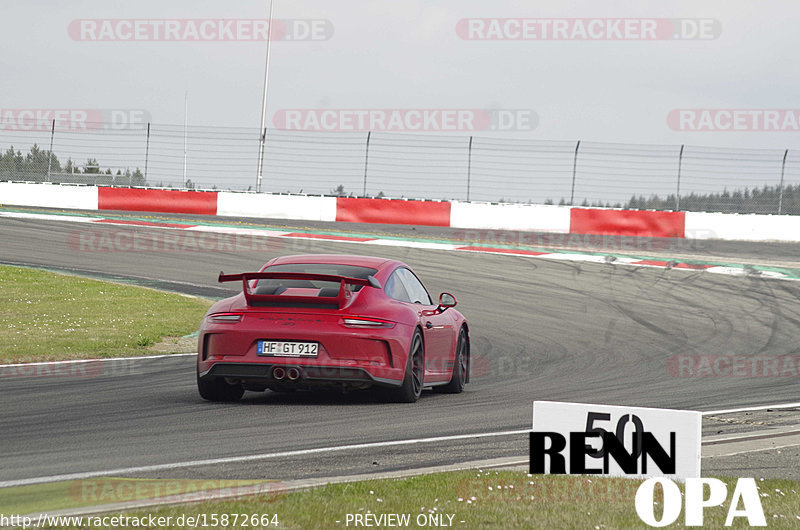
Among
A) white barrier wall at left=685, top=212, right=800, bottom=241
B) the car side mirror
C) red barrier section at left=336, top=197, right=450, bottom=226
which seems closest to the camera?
the car side mirror

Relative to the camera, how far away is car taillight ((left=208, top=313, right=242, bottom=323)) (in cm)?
889

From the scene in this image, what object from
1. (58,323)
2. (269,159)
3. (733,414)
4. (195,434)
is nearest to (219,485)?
(195,434)

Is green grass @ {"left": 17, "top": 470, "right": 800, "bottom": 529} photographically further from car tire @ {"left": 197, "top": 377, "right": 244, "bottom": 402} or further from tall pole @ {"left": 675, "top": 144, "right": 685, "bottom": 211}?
tall pole @ {"left": 675, "top": 144, "right": 685, "bottom": 211}

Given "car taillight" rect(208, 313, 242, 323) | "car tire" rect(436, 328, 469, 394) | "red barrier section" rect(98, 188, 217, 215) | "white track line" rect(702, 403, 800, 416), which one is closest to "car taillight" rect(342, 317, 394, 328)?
"car taillight" rect(208, 313, 242, 323)

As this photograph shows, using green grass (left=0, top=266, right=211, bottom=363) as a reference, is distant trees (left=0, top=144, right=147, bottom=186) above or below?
above

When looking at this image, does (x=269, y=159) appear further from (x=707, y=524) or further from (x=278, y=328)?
(x=707, y=524)

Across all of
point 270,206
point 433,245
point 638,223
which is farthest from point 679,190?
point 270,206

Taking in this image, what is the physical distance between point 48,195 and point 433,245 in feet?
35.6

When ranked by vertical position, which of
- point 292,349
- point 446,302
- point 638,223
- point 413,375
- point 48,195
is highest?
point 638,223

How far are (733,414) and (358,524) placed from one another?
5311 mm

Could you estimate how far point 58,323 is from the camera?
45.7 feet

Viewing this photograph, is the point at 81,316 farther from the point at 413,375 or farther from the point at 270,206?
the point at 270,206

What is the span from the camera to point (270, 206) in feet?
90.2

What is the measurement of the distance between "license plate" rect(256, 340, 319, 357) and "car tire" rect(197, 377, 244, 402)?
1.99ft
